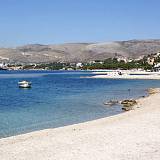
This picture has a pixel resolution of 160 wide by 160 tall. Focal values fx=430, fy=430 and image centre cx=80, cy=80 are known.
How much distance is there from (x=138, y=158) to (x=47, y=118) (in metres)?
19.5

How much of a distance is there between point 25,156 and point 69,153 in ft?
5.42

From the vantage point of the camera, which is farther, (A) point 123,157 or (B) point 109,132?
(B) point 109,132

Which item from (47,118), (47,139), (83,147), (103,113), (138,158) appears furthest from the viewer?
(103,113)

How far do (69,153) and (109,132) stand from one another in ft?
16.8

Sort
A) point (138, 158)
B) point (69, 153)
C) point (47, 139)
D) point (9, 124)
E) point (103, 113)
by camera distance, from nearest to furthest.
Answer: point (138, 158) → point (69, 153) → point (47, 139) → point (9, 124) → point (103, 113)

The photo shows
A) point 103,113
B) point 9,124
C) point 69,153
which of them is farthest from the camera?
point 103,113

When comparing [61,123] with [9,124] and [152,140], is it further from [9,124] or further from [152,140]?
[152,140]

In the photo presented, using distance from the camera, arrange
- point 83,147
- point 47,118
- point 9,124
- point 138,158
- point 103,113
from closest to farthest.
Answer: point 138,158, point 83,147, point 9,124, point 47,118, point 103,113

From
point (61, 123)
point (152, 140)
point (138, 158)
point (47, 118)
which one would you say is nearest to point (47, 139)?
point (152, 140)

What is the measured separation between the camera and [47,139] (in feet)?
66.2

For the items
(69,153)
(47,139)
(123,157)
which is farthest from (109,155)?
(47,139)

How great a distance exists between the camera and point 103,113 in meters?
36.5

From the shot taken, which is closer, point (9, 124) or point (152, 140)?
point (152, 140)

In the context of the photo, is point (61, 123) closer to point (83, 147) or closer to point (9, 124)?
point (9, 124)
